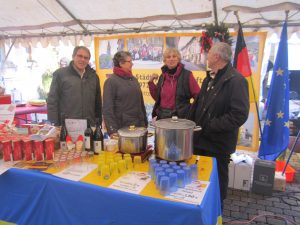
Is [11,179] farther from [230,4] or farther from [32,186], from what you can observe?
[230,4]

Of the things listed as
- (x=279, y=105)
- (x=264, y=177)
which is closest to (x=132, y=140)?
(x=264, y=177)

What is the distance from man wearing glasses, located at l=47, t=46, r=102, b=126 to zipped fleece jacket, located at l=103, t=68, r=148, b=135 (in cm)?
24

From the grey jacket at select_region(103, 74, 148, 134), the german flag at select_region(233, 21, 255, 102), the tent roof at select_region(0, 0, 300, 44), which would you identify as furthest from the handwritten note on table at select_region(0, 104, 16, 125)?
the german flag at select_region(233, 21, 255, 102)

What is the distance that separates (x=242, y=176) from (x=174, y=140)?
179 cm

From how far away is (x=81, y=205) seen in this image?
3.77ft

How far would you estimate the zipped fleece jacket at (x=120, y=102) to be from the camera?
2152 mm

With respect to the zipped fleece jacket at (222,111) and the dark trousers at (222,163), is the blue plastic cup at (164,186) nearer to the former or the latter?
the zipped fleece jacket at (222,111)

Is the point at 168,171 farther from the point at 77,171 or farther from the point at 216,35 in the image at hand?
the point at 216,35

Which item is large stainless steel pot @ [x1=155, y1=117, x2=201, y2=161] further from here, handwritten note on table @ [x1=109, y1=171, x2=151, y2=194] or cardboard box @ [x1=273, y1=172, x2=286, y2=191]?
cardboard box @ [x1=273, y1=172, x2=286, y2=191]

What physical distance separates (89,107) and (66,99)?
222 millimetres

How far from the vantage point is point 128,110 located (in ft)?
7.31

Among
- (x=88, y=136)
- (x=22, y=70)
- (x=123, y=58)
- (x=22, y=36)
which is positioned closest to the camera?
(x=88, y=136)

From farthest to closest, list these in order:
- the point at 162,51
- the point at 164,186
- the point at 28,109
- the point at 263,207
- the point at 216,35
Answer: the point at 28,109, the point at 162,51, the point at 216,35, the point at 263,207, the point at 164,186

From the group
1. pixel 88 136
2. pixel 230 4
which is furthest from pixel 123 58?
pixel 230 4
